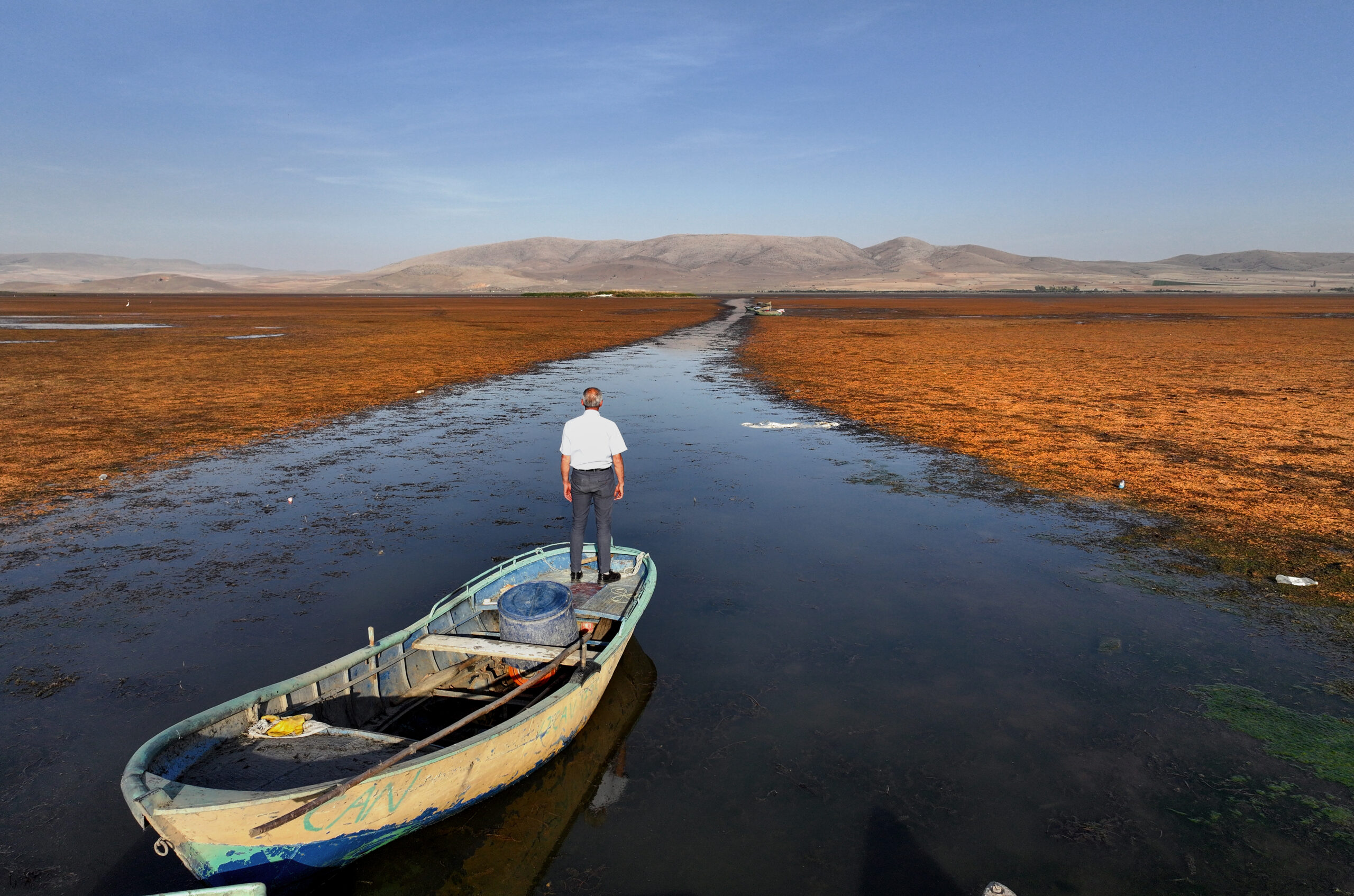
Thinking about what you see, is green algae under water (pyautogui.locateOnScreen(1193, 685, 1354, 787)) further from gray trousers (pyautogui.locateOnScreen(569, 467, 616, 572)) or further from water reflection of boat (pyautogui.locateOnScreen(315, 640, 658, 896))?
gray trousers (pyautogui.locateOnScreen(569, 467, 616, 572))

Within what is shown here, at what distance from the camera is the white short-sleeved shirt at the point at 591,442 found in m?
8.23

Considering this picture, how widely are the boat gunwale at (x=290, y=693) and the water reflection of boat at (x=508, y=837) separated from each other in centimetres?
68

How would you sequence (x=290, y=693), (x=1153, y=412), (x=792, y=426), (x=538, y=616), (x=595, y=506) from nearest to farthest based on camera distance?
1. (x=290, y=693)
2. (x=538, y=616)
3. (x=595, y=506)
4. (x=792, y=426)
5. (x=1153, y=412)

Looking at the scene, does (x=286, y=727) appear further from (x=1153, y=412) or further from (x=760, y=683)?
(x=1153, y=412)

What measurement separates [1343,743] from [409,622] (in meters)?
9.83

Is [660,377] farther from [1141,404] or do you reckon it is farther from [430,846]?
[430,846]

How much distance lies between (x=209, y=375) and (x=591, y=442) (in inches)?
1090

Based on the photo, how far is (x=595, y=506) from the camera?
858 cm

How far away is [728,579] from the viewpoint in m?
10.0

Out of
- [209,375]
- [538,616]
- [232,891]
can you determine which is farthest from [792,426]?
[209,375]

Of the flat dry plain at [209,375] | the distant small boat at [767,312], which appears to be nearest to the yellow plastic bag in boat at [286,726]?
the flat dry plain at [209,375]

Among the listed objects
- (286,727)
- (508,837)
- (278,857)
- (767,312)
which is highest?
(767,312)

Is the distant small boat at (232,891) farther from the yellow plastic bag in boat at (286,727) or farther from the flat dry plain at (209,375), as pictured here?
the flat dry plain at (209,375)

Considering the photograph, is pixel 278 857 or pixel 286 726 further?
pixel 286 726
